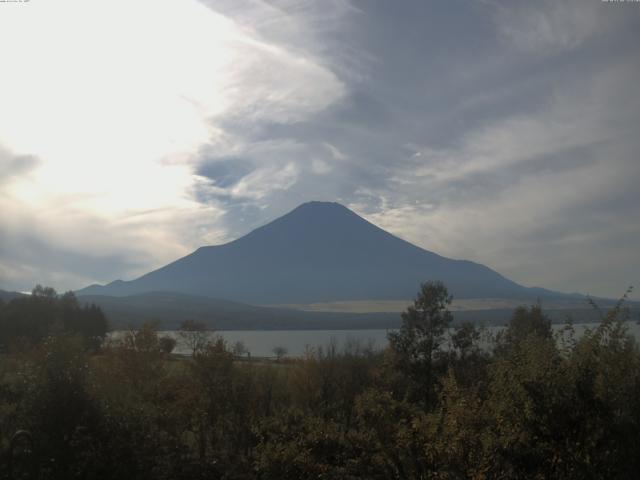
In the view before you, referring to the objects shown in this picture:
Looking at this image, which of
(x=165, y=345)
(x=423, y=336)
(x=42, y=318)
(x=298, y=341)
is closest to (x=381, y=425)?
(x=423, y=336)

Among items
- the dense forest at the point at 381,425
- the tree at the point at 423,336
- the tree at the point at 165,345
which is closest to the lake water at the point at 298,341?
the tree at the point at 423,336

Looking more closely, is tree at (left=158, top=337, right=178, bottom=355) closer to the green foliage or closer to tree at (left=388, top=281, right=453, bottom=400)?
the green foliage

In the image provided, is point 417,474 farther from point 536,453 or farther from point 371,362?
point 371,362

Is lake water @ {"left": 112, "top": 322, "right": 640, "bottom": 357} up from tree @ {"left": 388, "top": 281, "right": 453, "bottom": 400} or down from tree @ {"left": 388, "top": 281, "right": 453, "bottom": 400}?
down

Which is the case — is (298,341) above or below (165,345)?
below

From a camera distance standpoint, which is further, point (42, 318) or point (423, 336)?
point (42, 318)

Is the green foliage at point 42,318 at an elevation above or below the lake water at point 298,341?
above

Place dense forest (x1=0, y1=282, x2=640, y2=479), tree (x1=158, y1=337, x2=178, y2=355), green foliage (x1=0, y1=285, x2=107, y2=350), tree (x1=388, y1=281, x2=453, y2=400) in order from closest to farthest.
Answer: dense forest (x1=0, y1=282, x2=640, y2=479) → tree (x1=388, y1=281, x2=453, y2=400) → tree (x1=158, y1=337, x2=178, y2=355) → green foliage (x1=0, y1=285, x2=107, y2=350)

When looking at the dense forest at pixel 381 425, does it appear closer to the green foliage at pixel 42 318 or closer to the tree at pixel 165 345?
the tree at pixel 165 345

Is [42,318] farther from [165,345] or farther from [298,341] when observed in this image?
[298,341]

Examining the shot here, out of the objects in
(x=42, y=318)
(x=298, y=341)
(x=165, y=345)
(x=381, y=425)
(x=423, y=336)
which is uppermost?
(x=42, y=318)

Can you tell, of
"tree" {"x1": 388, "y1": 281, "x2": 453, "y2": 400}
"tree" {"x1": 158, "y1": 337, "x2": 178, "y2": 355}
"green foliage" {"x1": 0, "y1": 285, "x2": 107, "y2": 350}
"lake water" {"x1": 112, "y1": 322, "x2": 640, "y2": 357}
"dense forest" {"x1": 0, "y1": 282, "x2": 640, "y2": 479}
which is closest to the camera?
"dense forest" {"x1": 0, "y1": 282, "x2": 640, "y2": 479}

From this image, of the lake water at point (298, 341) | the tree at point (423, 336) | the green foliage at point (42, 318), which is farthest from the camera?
the green foliage at point (42, 318)

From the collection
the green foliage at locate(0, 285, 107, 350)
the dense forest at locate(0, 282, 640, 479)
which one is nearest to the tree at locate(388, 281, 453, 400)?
the dense forest at locate(0, 282, 640, 479)
